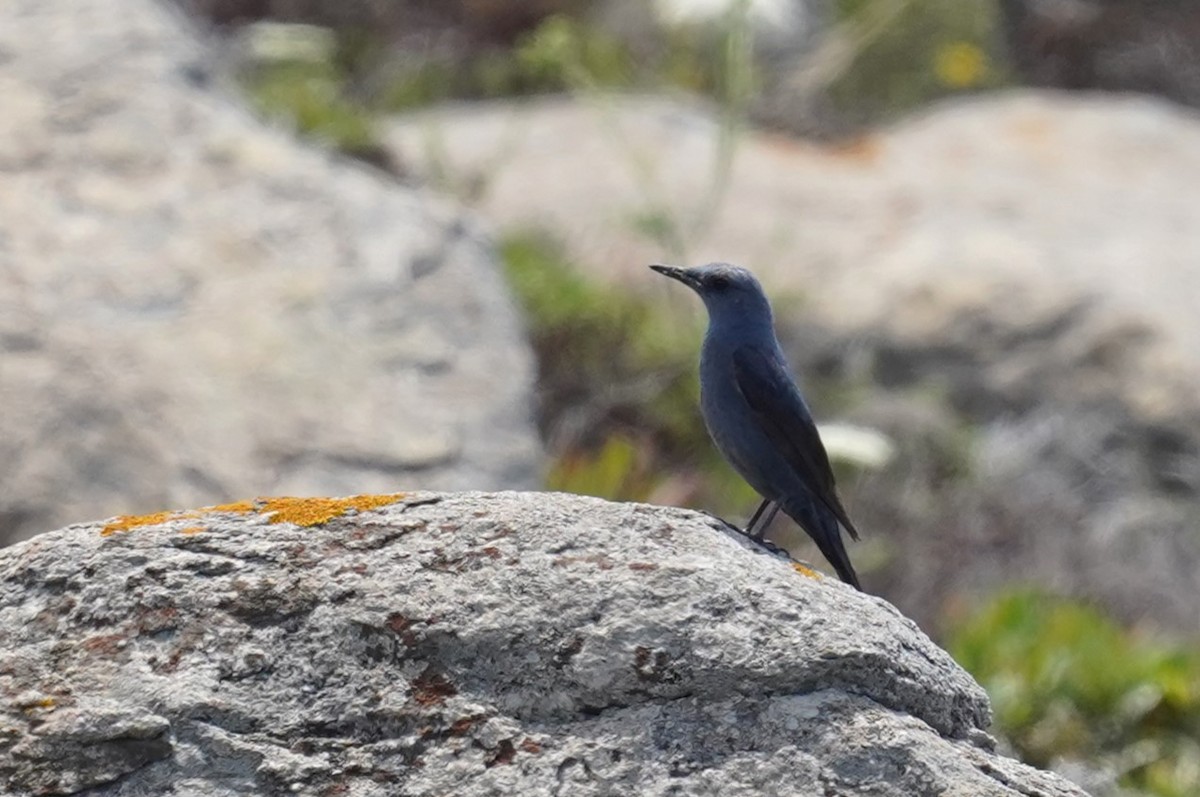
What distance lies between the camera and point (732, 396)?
5.41m

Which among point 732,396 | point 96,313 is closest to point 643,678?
point 732,396

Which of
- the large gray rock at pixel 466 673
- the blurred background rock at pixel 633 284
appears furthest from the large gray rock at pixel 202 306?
the large gray rock at pixel 466 673

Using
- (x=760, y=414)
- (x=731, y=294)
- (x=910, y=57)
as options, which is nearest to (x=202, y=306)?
(x=731, y=294)

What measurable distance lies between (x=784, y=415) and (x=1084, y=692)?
4688 millimetres

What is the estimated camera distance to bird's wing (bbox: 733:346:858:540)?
212 inches

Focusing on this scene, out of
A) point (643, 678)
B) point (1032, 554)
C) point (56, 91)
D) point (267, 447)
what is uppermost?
point (643, 678)

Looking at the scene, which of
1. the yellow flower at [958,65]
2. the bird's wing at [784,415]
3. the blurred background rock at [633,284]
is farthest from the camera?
the yellow flower at [958,65]

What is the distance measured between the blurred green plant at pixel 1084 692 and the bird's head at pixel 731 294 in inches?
166

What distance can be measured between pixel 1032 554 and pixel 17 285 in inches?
245

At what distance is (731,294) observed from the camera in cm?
552

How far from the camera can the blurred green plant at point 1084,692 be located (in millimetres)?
9094

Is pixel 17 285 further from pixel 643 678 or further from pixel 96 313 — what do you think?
pixel 643 678

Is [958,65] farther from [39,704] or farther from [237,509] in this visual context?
[39,704]

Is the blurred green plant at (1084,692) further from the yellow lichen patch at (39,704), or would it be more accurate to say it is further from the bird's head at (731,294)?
the yellow lichen patch at (39,704)
